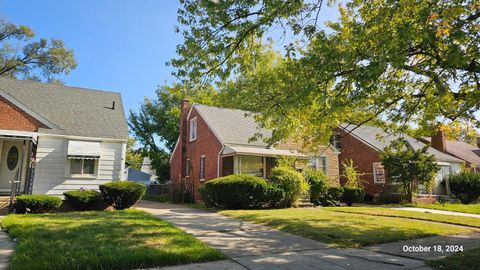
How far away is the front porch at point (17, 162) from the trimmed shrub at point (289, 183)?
1137 centimetres

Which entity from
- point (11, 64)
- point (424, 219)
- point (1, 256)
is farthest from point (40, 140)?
point (11, 64)

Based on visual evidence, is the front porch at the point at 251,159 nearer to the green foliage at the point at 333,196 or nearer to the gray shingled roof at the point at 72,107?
the green foliage at the point at 333,196

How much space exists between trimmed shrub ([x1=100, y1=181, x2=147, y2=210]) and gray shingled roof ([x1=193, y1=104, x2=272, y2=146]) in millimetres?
6836

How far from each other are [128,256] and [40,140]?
36.6ft

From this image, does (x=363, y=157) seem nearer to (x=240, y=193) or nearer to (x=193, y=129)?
(x=193, y=129)

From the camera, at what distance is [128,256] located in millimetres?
5629

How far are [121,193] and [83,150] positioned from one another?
2719 millimetres

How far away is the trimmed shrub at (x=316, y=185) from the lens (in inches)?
774

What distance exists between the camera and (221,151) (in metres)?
19.8

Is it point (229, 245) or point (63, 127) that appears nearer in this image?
point (229, 245)

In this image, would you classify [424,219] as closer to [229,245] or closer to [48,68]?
[229,245]

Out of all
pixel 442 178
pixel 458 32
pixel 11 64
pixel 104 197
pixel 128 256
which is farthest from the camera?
pixel 11 64

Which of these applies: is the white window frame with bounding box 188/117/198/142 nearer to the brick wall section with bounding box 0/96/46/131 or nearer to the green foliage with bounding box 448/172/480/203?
the brick wall section with bounding box 0/96/46/131

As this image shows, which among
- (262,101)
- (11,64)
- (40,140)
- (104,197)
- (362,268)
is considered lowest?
(362,268)
